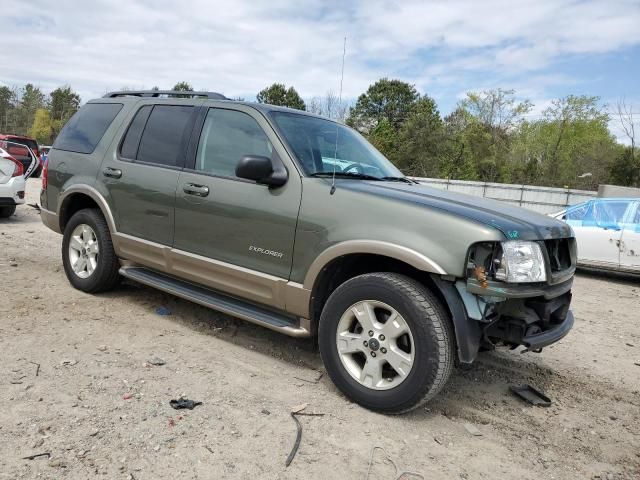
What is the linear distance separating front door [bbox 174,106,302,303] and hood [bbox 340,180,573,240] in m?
0.56

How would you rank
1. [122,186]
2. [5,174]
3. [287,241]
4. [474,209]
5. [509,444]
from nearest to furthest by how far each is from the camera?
[509,444], [474,209], [287,241], [122,186], [5,174]

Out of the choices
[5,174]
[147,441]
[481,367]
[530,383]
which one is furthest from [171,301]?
[5,174]

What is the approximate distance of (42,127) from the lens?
201ft

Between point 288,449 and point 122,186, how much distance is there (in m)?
2.98

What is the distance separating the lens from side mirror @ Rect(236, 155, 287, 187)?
3.52m

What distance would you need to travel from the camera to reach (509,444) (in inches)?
120

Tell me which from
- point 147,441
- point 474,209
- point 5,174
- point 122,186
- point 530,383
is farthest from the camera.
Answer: point 5,174

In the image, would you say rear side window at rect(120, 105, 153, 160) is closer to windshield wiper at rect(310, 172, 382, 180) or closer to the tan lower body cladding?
the tan lower body cladding

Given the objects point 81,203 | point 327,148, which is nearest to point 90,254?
point 81,203

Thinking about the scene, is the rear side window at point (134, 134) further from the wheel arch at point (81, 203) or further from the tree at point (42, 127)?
the tree at point (42, 127)

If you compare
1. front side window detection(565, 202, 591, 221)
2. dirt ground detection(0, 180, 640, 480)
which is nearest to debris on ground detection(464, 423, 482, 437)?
dirt ground detection(0, 180, 640, 480)

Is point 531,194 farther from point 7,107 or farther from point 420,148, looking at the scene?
point 7,107

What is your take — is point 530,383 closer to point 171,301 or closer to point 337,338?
point 337,338

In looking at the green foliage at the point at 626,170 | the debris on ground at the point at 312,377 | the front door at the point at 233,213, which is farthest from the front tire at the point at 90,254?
the green foliage at the point at 626,170
